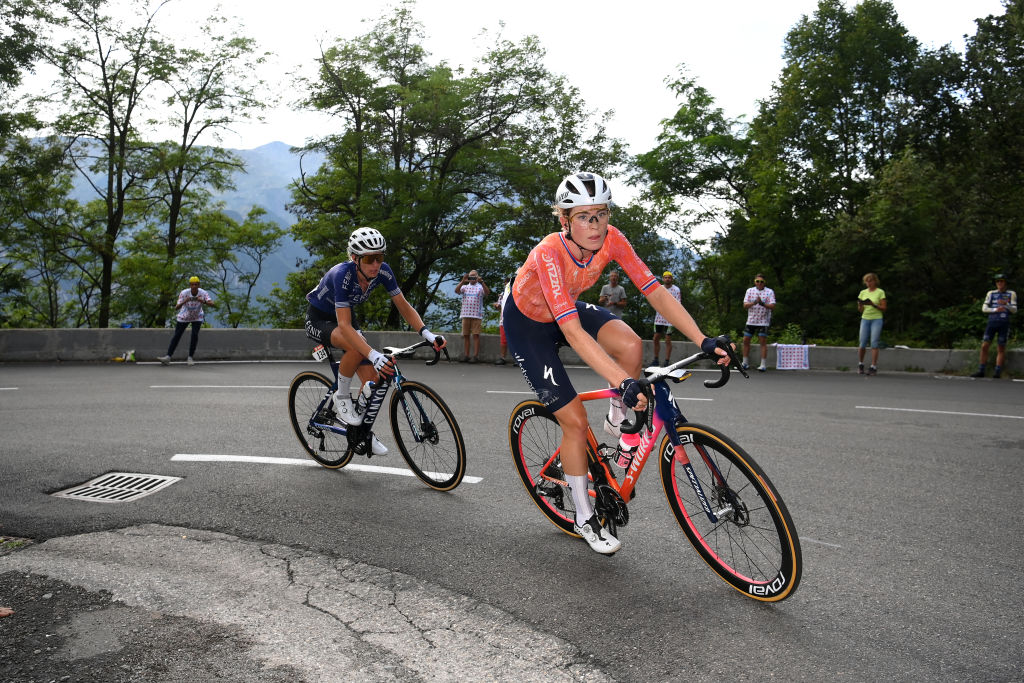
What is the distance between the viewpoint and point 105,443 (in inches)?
286

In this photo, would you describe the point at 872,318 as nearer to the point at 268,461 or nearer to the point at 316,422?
the point at 316,422

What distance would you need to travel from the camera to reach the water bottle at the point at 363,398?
242 inches

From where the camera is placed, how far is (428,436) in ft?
19.2

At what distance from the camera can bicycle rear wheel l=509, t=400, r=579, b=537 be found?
4.71 meters

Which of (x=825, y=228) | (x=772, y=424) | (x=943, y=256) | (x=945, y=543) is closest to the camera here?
(x=945, y=543)

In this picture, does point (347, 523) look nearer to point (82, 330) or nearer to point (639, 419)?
point (639, 419)

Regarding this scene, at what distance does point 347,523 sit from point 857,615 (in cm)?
298

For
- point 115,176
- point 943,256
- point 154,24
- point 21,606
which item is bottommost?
point 21,606

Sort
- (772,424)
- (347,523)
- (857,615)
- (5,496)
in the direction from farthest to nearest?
(772,424)
(5,496)
(347,523)
(857,615)

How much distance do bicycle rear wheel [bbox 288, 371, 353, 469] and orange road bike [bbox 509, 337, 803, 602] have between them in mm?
2863

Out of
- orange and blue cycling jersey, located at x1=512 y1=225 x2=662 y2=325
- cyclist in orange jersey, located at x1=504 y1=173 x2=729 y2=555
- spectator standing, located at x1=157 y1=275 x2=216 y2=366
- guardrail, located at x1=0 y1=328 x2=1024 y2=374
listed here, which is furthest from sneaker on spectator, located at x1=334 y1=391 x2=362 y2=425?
guardrail, located at x1=0 y1=328 x2=1024 y2=374

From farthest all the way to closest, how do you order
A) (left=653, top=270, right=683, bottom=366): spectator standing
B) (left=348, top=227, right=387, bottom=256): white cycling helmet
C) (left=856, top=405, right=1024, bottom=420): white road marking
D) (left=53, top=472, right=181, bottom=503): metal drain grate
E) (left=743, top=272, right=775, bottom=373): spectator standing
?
(left=653, top=270, right=683, bottom=366): spectator standing < (left=743, top=272, right=775, bottom=373): spectator standing < (left=856, top=405, right=1024, bottom=420): white road marking < (left=348, top=227, right=387, bottom=256): white cycling helmet < (left=53, top=472, right=181, bottom=503): metal drain grate

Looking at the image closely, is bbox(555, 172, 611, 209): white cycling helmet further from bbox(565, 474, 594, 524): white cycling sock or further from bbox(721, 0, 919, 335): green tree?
bbox(721, 0, 919, 335): green tree

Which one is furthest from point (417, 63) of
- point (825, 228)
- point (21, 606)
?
point (21, 606)
